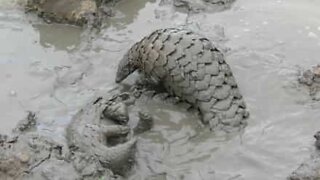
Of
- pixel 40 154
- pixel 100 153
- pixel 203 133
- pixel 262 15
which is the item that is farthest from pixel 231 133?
pixel 262 15

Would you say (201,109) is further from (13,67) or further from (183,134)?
(13,67)

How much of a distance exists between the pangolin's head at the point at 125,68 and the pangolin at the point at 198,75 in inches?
10.7

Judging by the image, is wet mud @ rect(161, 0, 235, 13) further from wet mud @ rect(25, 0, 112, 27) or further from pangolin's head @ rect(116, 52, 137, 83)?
pangolin's head @ rect(116, 52, 137, 83)

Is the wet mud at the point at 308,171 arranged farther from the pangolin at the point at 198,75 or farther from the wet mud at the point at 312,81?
the wet mud at the point at 312,81

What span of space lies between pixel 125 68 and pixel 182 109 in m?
0.73

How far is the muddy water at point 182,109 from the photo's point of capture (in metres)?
5.11

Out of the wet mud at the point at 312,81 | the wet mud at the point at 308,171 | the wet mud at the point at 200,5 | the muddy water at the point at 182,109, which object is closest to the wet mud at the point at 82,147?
the muddy water at the point at 182,109

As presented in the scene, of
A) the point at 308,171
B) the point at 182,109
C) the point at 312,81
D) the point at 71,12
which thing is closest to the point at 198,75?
the point at 182,109

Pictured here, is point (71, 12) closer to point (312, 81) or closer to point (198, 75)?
point (198, 75)

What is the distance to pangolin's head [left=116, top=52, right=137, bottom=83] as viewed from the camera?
598cm

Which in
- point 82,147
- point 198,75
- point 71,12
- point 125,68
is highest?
point 71,12

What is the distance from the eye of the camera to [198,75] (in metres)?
5.49

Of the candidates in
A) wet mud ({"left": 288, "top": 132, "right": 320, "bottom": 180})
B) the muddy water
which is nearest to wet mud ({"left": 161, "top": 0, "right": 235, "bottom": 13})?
the muddy water

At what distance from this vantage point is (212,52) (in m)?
5.59
